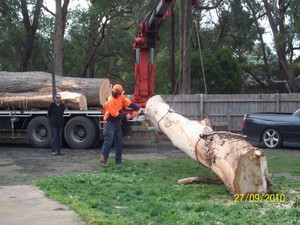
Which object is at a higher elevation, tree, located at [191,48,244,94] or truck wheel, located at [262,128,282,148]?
tree, located at [191,48,244,94]

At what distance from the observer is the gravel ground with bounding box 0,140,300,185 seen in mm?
10577

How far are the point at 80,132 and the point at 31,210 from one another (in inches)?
368

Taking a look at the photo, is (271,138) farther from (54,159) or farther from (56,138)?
(54,159)

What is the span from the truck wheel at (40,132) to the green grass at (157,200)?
6.24 metres

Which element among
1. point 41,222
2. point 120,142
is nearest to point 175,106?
point 120,142

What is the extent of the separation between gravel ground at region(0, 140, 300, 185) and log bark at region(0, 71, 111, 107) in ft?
5.55

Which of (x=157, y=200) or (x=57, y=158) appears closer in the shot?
(x=157, y=200)

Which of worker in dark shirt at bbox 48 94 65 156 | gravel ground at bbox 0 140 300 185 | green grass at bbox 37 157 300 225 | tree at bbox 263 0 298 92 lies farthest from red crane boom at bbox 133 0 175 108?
tree at bbox 263 0 298 92

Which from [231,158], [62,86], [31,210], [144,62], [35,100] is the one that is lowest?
[31,210]

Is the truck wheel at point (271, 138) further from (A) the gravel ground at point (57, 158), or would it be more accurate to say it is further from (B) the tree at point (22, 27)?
(B) the tree at point (22, 27)

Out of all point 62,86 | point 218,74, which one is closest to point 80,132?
point 62,86

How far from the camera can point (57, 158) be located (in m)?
13.5

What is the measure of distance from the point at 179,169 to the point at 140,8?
21.7m

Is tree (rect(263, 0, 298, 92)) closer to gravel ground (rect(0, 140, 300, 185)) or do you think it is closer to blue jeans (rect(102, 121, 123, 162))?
gravel ground (rect(0, 140, 300, 185))
